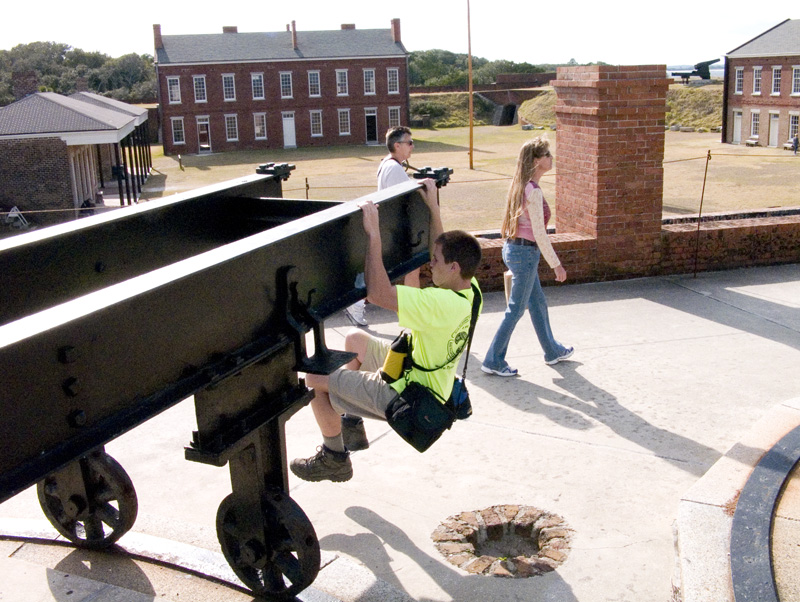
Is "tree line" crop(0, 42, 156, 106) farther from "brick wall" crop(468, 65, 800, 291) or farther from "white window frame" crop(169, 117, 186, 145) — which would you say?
"brick wall" crop(468, 65, 800, 291)

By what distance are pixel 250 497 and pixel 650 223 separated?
671cm

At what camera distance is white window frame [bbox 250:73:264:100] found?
65938 mm

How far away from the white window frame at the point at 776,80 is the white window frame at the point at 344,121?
29765 mm

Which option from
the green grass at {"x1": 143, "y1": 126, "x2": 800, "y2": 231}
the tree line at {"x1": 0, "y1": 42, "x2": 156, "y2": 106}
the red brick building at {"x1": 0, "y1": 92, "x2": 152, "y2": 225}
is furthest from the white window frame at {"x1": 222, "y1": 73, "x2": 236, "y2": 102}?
the red brick building at {"x1": 0, "y1": 92, "x2": 152, "y2": 225}

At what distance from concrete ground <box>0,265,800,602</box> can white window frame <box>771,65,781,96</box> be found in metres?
55.7

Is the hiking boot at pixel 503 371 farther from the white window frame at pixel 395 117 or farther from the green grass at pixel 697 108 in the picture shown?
the green grass at pixel 697 108

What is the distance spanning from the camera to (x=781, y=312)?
7613mm

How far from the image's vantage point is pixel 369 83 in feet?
222

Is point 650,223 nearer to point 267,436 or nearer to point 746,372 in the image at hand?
point 746,372

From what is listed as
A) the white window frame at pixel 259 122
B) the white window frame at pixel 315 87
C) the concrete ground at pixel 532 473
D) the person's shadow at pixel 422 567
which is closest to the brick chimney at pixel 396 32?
A: the white window frame at pixel 315 87

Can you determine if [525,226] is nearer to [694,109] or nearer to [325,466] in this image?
[325,466]

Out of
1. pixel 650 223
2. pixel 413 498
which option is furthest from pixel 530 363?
pixel 650 223

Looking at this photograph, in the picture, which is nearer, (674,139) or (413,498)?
(413,498)

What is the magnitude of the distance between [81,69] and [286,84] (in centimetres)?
4488
